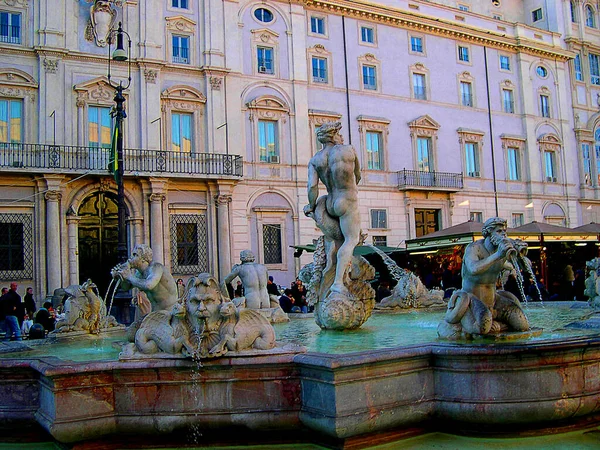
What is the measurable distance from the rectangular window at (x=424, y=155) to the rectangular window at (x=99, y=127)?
14.6 meters

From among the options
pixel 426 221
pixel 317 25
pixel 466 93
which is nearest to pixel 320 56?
pixel 317 25

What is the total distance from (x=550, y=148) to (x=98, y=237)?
2441cm

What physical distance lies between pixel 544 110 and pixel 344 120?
44.1 feet

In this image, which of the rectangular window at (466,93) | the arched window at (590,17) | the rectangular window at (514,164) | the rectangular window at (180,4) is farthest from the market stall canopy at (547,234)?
the arched window at (590,17)

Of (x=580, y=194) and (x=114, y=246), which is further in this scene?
(x=580, y=194)

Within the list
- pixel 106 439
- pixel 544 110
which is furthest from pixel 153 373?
pixel 544 110

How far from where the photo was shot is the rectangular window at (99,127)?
81.0ft

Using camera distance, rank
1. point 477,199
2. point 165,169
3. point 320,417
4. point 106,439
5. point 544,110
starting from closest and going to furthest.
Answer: point 320,417, point 106,439, point 165,169, point 477,199, point 544,110

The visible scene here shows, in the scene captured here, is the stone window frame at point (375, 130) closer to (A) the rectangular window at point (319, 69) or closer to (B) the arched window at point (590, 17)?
(A) the rectangular window at point (319, 69)

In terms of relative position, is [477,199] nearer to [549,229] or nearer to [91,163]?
[549,229]

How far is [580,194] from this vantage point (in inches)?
1452

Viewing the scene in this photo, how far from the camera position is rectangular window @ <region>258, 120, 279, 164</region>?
27734 millimetres

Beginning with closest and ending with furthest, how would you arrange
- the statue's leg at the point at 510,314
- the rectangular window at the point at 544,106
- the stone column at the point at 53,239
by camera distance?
1. the statue's leg at the point at 510,314
2. the stone column at the point at 53,239
3. the rectangular window at the point at 544,106

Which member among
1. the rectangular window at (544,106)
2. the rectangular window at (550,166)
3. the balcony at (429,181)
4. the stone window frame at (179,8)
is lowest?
the balcony at (429,181)
